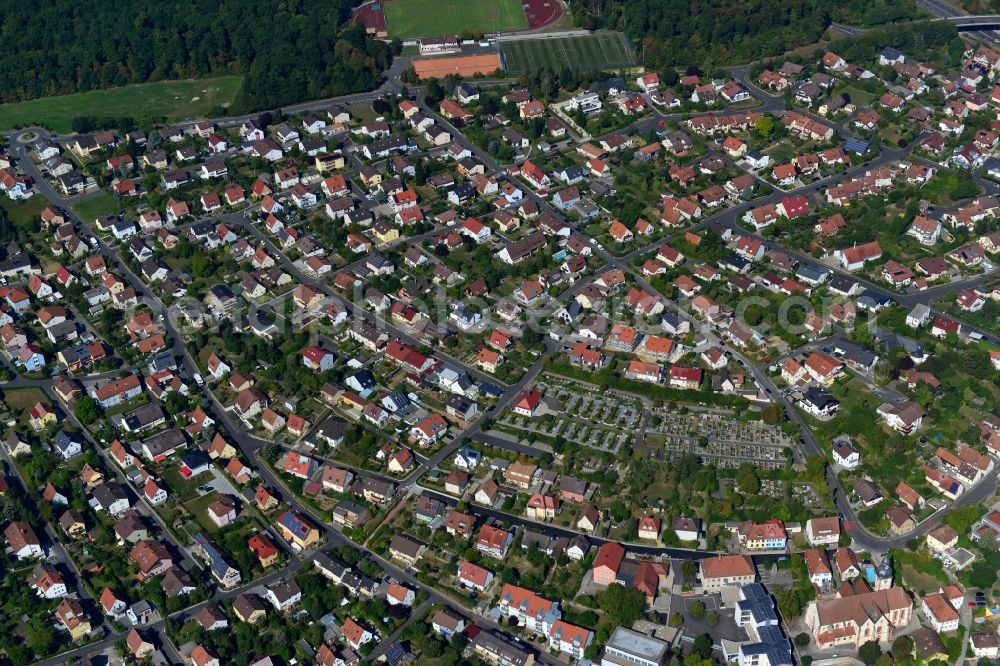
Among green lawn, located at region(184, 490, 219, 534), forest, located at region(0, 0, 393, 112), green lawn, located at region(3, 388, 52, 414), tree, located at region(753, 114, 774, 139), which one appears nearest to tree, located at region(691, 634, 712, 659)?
green lawn, located at region(184, 490, 219, 534)

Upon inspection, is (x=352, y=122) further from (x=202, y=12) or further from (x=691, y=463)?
(x=691, y=463)

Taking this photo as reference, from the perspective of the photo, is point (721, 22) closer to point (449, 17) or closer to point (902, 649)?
point (449, 17)

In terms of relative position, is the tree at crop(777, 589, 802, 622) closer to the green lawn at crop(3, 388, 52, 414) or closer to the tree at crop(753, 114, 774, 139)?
the green lawn at crop(3, 388, 52, 414)

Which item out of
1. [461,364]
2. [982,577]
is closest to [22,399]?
[461,364]

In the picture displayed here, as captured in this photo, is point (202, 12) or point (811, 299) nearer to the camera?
point (811, 299)

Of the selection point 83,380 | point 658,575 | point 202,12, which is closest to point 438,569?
point 658,575
